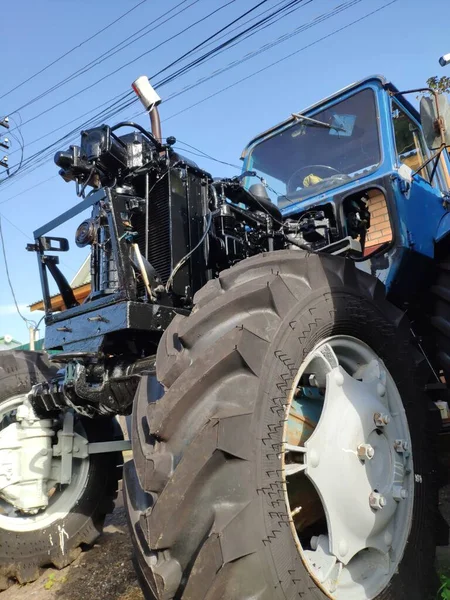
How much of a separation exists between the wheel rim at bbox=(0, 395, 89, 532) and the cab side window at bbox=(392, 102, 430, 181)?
3125 mm

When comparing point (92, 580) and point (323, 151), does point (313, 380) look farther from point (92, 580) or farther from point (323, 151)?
point (323, 151)

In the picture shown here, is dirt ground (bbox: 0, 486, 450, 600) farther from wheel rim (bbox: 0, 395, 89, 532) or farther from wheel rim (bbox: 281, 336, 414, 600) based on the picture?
wheel rim (bbox: 281, 336, 414, 600)

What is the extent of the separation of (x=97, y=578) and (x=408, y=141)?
3911 millimetres

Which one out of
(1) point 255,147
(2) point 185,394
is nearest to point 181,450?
(2) point 185,394

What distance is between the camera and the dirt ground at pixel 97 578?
108 inches

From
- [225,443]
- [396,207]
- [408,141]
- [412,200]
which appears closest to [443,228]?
[412,200]

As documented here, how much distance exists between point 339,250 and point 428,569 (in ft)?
5.15

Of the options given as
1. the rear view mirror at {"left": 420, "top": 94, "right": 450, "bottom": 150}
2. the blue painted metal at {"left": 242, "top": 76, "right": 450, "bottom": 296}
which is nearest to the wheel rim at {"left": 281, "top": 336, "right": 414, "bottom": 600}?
the blue painted metal at {"left": 242, "top": 76, "right": 450, "bottom": 296}

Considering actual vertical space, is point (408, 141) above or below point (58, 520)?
above

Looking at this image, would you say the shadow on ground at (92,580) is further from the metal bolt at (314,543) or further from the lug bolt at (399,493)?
the lug bolt at (399,493)

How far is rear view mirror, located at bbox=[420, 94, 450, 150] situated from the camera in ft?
9.87

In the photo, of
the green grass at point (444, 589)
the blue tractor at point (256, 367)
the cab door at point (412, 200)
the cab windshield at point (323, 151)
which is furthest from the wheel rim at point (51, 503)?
the cab door at point (412, 200)

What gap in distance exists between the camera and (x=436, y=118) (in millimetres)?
3006

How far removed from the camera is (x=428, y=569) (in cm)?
212
